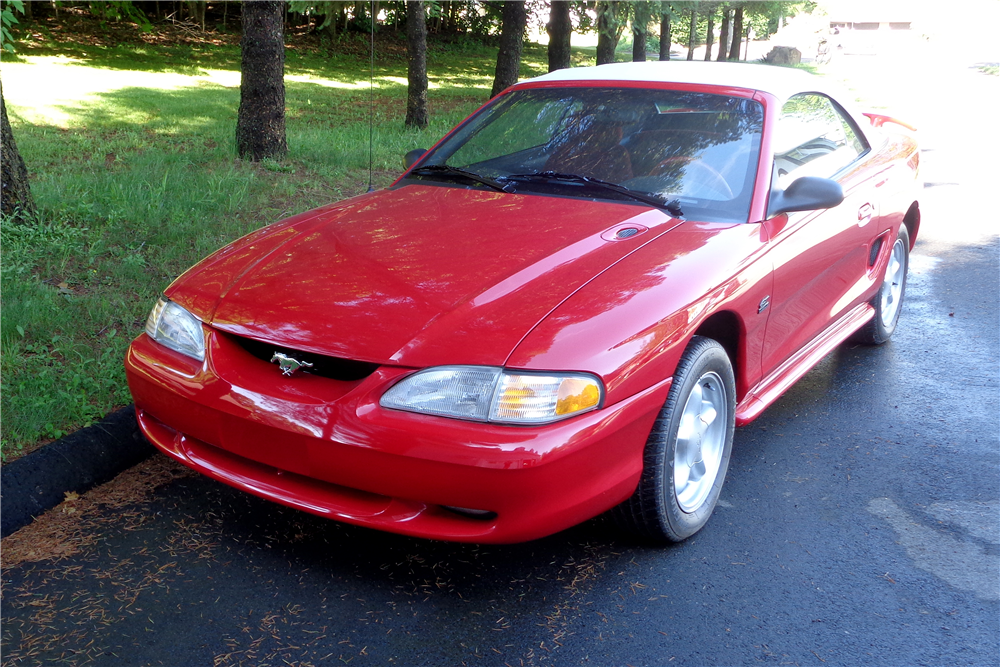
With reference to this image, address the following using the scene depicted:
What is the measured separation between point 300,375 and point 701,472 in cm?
154

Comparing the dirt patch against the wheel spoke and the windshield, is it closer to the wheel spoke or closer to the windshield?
the windshield

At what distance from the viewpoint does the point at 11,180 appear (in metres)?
5.47

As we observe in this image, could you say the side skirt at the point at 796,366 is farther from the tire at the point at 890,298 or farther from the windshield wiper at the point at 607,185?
the windshield wiper at the point at 607,185

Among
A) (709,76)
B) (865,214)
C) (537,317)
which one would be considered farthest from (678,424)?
(865,214)

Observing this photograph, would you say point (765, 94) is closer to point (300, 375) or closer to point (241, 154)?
point (300, 375)

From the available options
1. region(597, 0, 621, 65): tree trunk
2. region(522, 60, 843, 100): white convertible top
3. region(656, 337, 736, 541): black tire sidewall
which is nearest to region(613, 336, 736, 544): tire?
region(656, 337, 736, 541): black tire sidewall

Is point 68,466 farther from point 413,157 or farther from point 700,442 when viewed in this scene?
point 700,442

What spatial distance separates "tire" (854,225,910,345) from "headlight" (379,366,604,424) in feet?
10.3

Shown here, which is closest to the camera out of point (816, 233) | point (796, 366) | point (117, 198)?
point (816, 233)

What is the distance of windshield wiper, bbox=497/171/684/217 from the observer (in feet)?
11.7

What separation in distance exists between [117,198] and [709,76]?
4.31 metres

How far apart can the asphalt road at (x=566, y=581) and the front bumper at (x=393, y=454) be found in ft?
1.05

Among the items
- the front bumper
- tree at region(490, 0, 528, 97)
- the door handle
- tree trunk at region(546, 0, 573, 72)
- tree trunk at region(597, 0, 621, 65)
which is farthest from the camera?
tree trunk at region(546, 0, 573, 72)

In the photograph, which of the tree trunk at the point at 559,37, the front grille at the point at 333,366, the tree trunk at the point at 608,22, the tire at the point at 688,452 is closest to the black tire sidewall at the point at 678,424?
the tire at the point at 688,452
